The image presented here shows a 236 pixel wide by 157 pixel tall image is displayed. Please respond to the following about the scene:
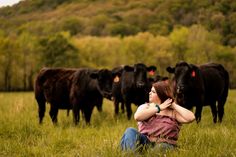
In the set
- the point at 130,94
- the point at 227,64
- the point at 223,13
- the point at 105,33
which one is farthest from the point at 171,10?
the point at 130,94

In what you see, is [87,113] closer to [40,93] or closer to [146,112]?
[40,93]

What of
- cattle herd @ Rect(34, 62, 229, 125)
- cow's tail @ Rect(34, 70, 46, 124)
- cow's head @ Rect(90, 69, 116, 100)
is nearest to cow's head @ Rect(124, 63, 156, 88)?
cattle herd @ Rect(34, 62, 229, 125)

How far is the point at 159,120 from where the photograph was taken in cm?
708

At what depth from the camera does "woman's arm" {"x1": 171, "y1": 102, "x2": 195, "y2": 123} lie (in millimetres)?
6910

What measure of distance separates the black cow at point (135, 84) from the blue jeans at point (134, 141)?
7.18 metres

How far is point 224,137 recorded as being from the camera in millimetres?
7438

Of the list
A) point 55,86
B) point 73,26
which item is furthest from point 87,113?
point 73,26

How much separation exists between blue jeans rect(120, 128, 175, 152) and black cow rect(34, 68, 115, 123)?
7089 mm

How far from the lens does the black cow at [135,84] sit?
14.5 meters

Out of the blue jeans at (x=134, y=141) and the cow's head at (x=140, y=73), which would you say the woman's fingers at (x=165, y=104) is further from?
the cow's head at (x=140, y=73)

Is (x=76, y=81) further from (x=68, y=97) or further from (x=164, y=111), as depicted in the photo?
(x=164, y=111)

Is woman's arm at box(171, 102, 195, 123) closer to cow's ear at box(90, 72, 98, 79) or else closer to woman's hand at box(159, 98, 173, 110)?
woman's hand at box(159, 98, 173, 110)

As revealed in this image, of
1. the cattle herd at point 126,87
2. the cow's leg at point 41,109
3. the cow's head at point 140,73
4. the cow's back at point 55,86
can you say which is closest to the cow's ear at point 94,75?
the cattle herd at point 126,87

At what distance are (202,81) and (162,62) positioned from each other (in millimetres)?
64945
